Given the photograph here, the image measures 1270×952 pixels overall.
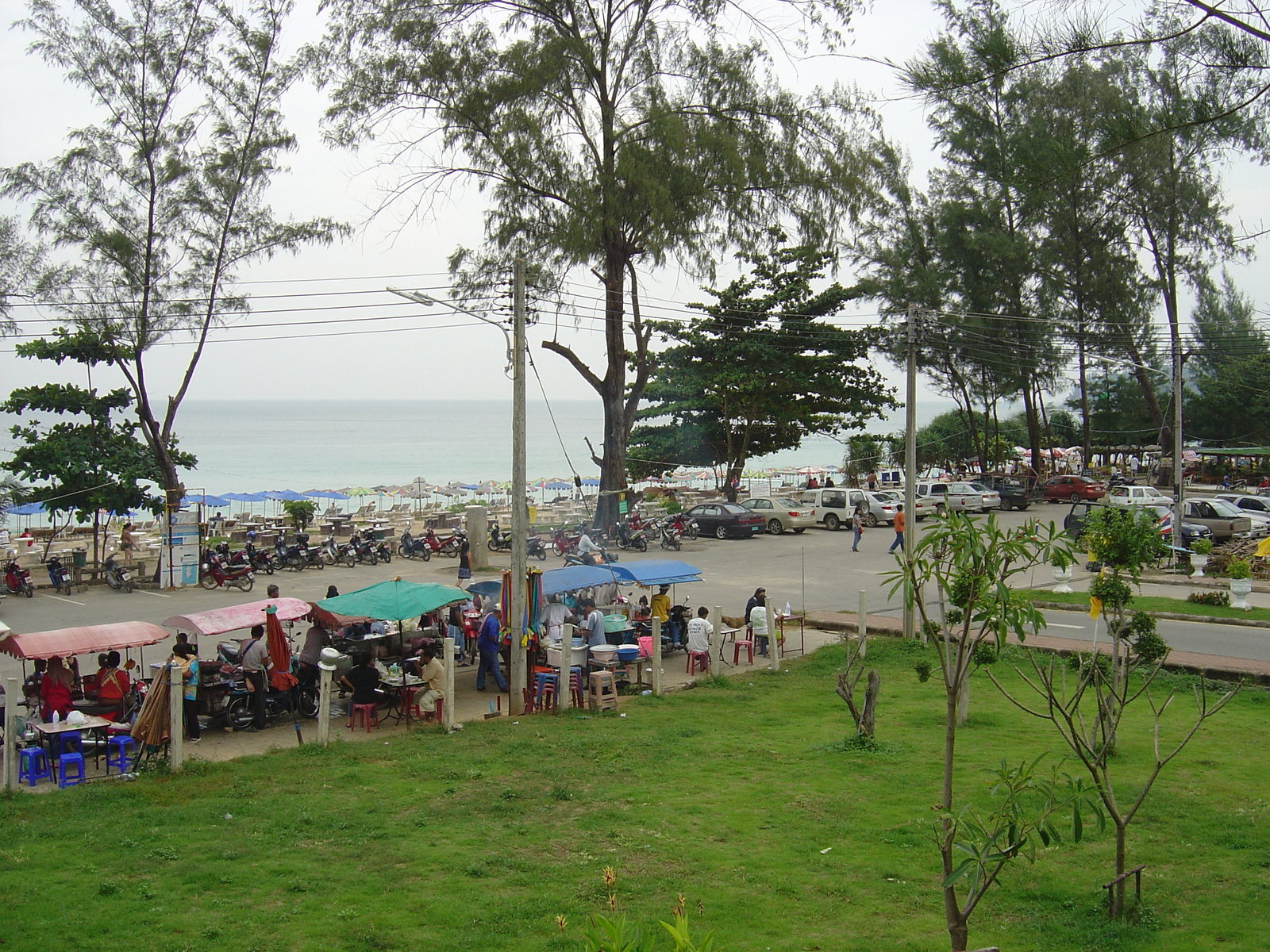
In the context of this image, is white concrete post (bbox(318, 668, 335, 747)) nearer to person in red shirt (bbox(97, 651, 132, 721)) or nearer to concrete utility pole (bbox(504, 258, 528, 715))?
person in red shirt (bbox(97, 651, 132, 721))

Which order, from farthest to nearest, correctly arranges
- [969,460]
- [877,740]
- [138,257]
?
[969,460] < [138,257] < [877,740]

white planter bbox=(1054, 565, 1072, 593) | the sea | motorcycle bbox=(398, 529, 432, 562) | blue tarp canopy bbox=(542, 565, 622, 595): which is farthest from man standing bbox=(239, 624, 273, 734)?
the sea

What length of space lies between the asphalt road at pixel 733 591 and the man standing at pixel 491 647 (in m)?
7.18

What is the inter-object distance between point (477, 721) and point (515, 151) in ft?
76.1

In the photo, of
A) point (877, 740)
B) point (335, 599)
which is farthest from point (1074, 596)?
point (335, 599)

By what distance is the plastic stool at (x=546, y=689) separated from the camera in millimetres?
14344

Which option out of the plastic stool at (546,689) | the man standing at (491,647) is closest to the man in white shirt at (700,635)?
the plastic stool at (546,689)

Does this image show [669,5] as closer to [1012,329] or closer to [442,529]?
[442,529]

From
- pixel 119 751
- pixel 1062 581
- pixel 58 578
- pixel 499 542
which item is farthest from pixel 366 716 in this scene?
pixel 499 542

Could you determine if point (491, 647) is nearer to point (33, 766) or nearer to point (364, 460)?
point (33, 766)

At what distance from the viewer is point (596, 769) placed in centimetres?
1101

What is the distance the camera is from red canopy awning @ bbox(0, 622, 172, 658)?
11.6m

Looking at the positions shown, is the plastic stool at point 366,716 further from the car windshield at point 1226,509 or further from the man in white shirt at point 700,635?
the car windshield at point 1226,509

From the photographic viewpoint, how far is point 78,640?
1190 cm
